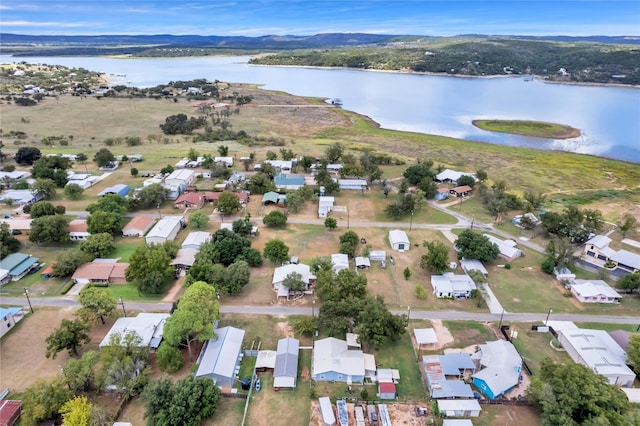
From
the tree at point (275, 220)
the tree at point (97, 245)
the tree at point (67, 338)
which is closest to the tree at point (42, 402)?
the tree at point (67, 338)

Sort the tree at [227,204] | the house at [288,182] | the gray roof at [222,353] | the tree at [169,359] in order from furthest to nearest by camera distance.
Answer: the house at [288,182] → the tree at [227,204] → the tree at [169,359] → the gray roof at [222,353]

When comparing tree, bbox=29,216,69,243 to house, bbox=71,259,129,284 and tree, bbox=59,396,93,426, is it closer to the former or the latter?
house, bbox=71,259,129,284

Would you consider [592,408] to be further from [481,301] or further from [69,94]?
[69,94]

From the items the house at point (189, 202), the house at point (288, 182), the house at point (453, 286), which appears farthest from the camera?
the house at point (288, 182)

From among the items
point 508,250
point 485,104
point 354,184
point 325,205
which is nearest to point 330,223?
point 325,205

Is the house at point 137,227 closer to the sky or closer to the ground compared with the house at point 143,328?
closer to the ground

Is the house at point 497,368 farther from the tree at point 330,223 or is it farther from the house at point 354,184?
the house at point 354,184

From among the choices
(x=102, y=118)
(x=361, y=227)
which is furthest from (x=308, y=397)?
(x=102, y=118)
